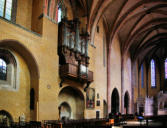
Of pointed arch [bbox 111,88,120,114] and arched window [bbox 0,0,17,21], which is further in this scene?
pointed arch [bbox 111,88,120,114]

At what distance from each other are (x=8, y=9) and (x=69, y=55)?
20.2 feet

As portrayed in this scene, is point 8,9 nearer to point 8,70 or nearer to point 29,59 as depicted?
point 29,59

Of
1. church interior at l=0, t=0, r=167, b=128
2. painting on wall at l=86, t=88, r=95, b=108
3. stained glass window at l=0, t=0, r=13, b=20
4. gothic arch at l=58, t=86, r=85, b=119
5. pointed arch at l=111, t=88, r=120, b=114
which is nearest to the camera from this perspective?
church interior at l=0, t=0, r=167, b=128

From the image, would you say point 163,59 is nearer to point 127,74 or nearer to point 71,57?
point 127,74

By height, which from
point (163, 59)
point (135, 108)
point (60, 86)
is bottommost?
point (135, 108)

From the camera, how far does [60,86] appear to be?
18094mm

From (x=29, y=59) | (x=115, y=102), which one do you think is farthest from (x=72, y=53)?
(x=115, y=102)

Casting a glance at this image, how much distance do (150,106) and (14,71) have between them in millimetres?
28489

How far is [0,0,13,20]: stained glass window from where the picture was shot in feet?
51.5

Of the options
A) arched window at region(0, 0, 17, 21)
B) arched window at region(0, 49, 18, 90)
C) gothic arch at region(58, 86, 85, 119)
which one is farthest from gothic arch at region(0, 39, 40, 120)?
gothic arch at region(58, 86, 85, 119)

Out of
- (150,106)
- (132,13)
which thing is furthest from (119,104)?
(132,13)

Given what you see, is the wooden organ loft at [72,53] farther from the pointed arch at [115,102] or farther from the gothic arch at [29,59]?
the pointed arch at [115,102]

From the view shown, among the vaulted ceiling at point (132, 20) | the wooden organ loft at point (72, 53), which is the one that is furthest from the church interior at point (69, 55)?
the vaulted ceiling at point (132, 20)

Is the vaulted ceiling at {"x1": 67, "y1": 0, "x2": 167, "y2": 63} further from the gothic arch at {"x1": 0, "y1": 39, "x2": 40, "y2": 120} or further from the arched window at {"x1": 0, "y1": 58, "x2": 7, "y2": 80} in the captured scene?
A: the arched window at {"x1": 0, "y1": 58, "x2": 7, "y2": 80}
